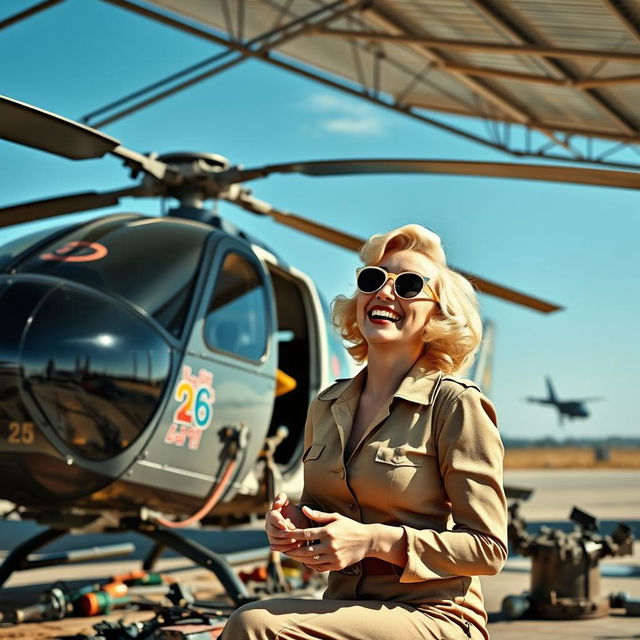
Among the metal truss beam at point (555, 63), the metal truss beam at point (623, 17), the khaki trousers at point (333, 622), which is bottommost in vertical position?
the khaki trousers at point (333, 622)

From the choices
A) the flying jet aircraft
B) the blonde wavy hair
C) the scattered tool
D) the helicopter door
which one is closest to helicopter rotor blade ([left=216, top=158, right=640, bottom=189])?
the helicopter door

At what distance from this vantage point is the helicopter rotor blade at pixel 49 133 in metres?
4.33

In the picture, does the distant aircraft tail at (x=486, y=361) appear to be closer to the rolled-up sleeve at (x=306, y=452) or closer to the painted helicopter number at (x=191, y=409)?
the painted helicopter number at (x=191, y=409)

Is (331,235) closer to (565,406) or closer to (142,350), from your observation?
(142,350)

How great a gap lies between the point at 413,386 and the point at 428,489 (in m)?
0.23

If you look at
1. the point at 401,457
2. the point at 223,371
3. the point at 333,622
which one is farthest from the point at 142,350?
the point at 333,622

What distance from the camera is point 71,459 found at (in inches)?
208

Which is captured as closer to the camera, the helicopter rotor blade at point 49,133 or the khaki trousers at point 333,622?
the khaki trousers at point 333,622

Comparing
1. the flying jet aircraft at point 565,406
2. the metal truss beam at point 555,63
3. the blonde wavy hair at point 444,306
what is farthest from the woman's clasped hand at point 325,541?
Result: the flying jet aircraft at point 565,406

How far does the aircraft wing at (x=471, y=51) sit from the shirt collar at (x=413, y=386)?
8.42 m

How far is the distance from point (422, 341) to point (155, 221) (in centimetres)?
426

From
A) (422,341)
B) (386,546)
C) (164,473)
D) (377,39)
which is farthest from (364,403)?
(377,39)

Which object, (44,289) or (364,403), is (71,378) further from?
(364,403)

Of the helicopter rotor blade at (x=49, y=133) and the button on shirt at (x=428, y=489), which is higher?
the helicopter rotor blade at (x=49, y=133)
